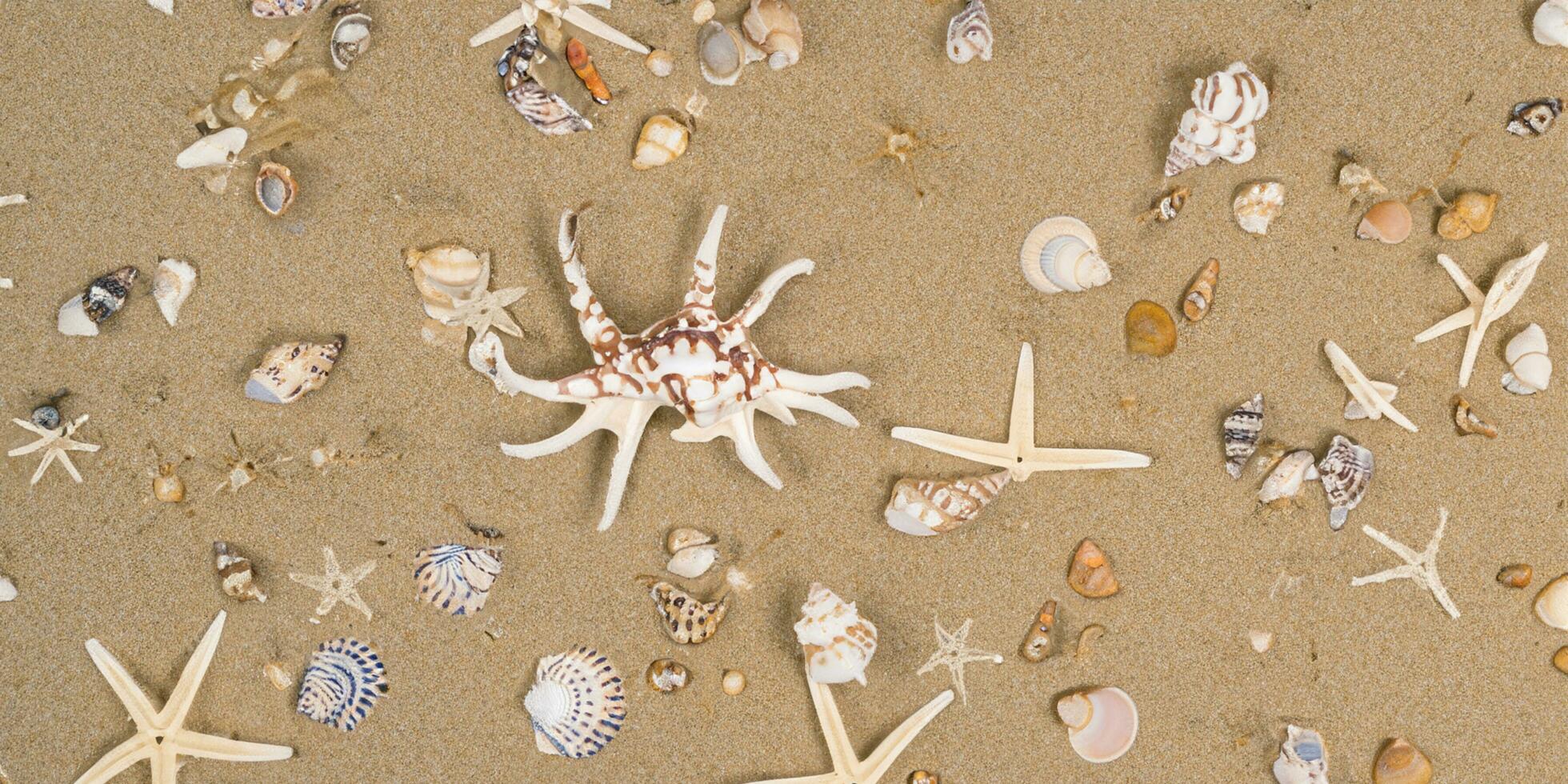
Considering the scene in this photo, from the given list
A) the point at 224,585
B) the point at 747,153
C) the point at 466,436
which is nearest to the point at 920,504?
the point at 747,153

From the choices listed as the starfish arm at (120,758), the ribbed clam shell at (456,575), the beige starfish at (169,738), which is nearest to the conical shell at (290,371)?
the ribbed clam shell at (456,575)

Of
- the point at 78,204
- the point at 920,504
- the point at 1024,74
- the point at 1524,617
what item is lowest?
the point at 1524,617

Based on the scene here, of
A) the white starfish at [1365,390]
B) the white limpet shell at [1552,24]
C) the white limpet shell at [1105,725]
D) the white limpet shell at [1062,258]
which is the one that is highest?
the white limpet shell at [1552,24]

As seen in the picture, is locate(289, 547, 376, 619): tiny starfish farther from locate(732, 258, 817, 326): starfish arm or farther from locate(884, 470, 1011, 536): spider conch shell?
locate(884, 470, 1011, 536): spider conch shell

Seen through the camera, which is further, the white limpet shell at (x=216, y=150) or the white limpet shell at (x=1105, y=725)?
the white limpet shell at (x=1105, y=725)

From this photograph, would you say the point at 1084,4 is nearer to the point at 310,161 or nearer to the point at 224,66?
the point at 310,161

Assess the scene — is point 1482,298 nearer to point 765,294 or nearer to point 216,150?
point 765,294

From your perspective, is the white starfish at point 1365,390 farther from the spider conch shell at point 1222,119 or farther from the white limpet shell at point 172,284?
the white limpet shell at point 172,284

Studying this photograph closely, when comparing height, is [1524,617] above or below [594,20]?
below
